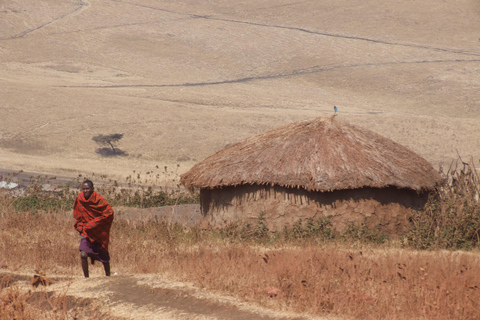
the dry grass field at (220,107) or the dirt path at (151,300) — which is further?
the dry grass field at (220,107)

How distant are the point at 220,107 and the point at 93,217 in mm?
33211

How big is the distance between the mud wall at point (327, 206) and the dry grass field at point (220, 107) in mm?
1438

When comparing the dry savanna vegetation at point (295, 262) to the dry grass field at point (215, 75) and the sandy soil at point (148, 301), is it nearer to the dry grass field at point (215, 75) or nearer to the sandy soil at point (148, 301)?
the sandy soil at point (148, 301)

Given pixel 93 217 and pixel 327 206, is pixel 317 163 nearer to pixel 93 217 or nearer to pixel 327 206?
pixel 327 206

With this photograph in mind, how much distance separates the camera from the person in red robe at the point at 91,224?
7.95 m

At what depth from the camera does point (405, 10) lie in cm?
7094

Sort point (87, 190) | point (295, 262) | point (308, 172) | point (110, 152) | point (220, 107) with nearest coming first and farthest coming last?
point (295, 262), point (87, 190), point (308, 172), point (110, 152), point (220, 107)

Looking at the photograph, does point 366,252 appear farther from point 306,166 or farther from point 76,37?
point 76,37

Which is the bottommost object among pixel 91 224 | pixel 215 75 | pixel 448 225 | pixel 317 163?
pixel 448 225

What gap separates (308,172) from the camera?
11.3 m

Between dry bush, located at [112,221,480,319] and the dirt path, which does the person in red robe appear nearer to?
the dirt path

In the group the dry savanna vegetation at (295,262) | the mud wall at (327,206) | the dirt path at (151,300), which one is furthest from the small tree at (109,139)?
the dirt path at (151,300)

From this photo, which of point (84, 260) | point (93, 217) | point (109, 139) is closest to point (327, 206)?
point (93, 217)

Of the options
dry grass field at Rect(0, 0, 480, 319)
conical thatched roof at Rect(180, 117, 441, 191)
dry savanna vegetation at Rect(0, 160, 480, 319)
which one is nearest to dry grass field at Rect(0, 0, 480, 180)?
dry grass field at Rect(0, 0, 480, 319)
